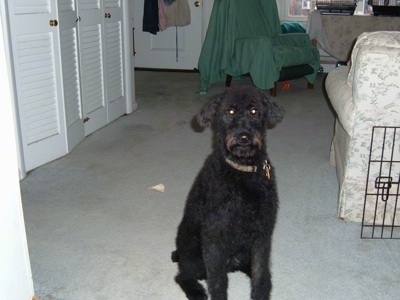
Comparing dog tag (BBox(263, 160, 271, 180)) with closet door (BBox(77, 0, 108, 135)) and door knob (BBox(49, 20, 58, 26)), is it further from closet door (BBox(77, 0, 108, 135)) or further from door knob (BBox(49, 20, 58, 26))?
closet door (BBox(77, 0, 108, 135))

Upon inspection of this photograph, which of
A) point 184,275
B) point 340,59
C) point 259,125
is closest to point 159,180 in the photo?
point 184,275

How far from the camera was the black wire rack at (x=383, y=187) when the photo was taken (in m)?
2.20

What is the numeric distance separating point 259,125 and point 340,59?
177 inches

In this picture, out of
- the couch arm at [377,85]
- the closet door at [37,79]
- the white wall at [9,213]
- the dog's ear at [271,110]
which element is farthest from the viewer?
the closet door at [37,79]

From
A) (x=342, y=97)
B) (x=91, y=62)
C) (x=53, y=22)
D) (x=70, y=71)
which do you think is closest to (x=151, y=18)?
(x=91, y=62)

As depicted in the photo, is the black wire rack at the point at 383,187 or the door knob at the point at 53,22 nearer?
the black wire rack at the point at 383,187

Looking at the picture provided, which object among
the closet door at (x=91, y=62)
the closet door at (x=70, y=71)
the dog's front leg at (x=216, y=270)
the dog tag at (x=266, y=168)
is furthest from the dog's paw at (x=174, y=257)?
the closet door at (x=91, y=62)

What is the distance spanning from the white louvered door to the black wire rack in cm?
226

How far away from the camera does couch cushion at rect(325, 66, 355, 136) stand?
2229mm

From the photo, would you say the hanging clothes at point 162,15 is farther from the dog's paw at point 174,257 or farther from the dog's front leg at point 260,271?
the dog's front leg at point 260,271

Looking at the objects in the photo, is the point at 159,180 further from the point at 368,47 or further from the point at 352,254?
the point at 368,47

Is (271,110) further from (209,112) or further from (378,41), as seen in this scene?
(378,41)

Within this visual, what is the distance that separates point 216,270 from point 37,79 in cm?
189

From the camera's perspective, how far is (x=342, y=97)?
2.38m
